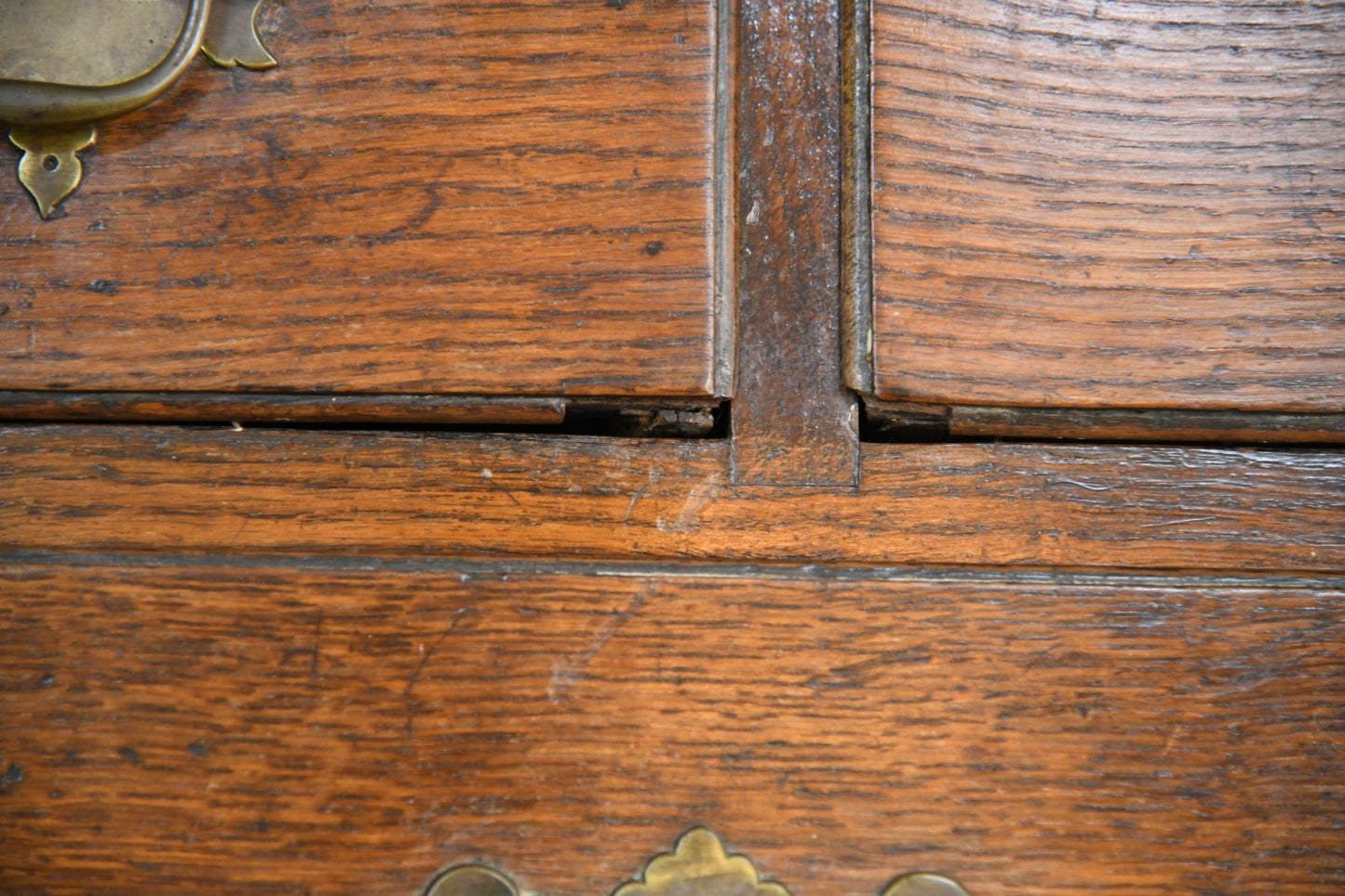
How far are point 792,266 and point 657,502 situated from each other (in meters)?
0.14

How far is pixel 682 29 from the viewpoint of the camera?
456 millimetres

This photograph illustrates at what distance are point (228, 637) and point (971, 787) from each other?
388 millimetres

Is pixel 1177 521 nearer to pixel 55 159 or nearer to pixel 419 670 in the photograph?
pixel 419 670

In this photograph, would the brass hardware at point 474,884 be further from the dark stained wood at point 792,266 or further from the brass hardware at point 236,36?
the brass hardware at point 236,36

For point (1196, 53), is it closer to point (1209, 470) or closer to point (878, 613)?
point (1209, 470)

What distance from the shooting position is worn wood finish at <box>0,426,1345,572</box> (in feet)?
1.50

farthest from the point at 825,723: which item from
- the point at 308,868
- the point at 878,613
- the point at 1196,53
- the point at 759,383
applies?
the point at 1196,53

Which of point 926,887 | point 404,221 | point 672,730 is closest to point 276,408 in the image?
point 404,221

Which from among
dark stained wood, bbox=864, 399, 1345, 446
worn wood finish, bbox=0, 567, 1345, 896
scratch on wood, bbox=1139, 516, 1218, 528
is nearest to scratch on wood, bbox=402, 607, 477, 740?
worn wood finish, bbox=0, 567, 1345, 896

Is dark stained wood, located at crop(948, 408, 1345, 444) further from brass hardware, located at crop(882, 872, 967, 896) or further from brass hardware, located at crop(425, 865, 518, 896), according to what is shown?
brass hardware, located at crop(425, 865, 518, 896)

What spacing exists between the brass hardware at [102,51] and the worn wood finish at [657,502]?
0.17 meters

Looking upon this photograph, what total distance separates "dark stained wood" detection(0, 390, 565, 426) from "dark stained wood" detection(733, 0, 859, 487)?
0.34 ft

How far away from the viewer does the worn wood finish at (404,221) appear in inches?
17.7

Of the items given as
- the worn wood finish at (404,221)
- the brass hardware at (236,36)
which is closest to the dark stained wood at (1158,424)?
the worn wood finish at (404,221)
